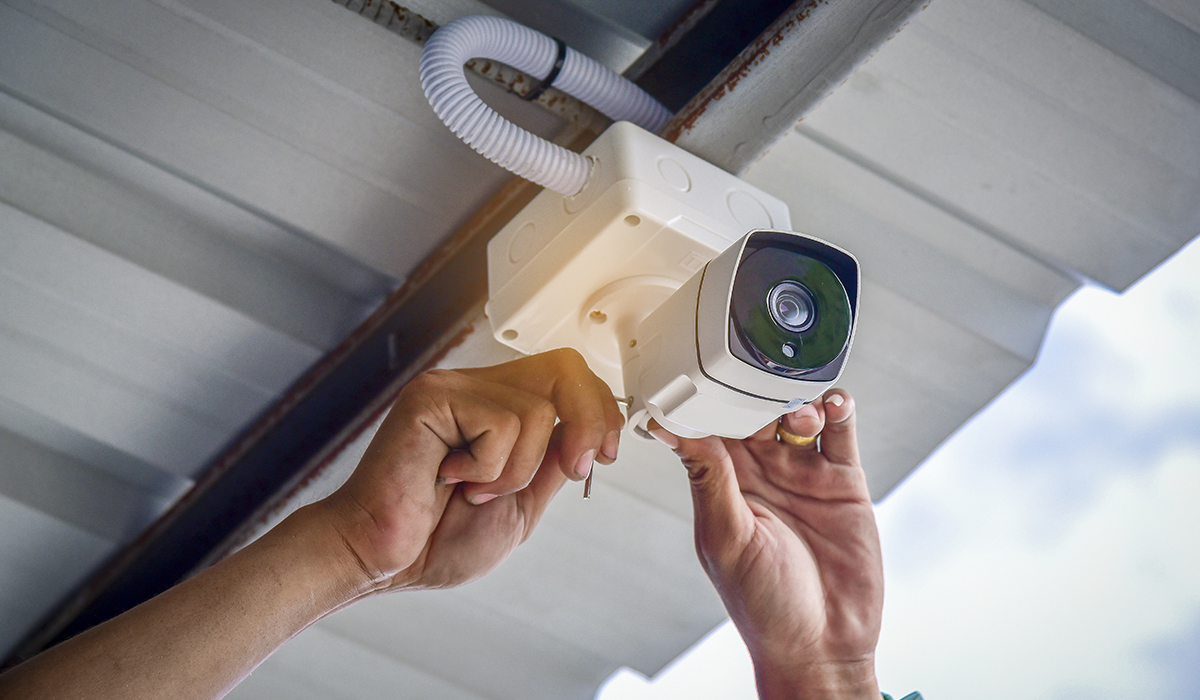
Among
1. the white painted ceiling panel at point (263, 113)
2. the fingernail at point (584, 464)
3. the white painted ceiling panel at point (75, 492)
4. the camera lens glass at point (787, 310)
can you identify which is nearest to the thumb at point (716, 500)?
the fingernail at point (584, 464)

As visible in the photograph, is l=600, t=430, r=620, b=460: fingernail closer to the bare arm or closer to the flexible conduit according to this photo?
the bare arm

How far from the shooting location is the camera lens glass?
0.76 metres

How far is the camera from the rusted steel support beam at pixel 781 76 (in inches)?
36.0

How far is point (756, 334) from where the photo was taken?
0.76 meters

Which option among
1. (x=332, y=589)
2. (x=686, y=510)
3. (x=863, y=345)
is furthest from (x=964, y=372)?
(x=332, y=589)

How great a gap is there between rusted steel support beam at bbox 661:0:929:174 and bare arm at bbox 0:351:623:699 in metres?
0.31

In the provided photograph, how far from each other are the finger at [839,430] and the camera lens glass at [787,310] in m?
0.30

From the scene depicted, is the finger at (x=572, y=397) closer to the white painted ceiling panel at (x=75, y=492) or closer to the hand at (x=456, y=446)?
the hand at (x=456, y=446)

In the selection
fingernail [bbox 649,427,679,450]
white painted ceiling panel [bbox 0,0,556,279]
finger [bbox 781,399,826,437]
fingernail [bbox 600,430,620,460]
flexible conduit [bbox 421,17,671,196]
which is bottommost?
fingernail [bbox 600,430,620,460]

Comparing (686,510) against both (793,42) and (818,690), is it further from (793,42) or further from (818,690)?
(793,42)

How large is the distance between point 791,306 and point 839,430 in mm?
383

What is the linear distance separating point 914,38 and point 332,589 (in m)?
0.96

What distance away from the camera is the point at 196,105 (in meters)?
1.16

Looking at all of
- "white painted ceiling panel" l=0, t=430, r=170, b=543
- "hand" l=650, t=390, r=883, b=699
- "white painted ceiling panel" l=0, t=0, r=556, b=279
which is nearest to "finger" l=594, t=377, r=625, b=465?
"hand" l=650, t=390, r=883, b=699
